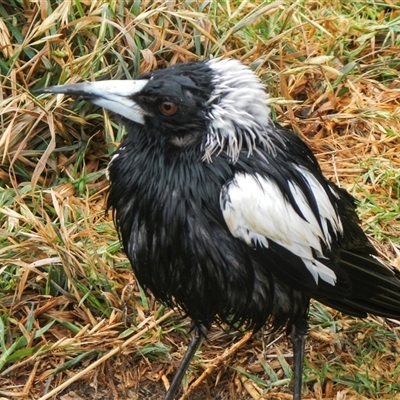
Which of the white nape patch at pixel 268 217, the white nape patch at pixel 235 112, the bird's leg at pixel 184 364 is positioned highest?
the white nape patch at pixel 235 112

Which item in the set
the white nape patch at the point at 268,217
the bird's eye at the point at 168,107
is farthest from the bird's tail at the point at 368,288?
the bird's eye at the point at 168,107

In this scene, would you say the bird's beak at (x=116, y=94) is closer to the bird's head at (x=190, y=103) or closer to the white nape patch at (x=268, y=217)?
the bird's head at (x=190, y=103)

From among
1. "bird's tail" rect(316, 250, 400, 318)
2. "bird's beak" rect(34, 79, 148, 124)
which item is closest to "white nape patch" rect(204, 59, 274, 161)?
"bird's beak" rect(34, 79, 148, 124)

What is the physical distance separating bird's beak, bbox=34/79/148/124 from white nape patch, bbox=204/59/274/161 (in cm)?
23

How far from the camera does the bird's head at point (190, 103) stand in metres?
2.57

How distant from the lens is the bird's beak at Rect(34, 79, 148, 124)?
8.49ft

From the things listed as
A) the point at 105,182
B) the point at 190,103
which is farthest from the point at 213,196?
the point at 105,182

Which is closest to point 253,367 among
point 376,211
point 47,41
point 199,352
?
point 199,352

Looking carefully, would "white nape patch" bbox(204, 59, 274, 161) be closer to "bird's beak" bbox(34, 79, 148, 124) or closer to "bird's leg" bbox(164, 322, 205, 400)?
"bird's beak" bbox(34, 79, 148, 124)

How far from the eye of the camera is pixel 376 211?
13.0ft

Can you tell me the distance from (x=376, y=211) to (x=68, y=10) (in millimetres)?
1744

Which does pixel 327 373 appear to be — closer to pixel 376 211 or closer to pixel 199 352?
pixel 199 352

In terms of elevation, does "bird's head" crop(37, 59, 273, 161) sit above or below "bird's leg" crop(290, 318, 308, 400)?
above

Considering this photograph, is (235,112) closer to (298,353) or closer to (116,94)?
(116,94)
